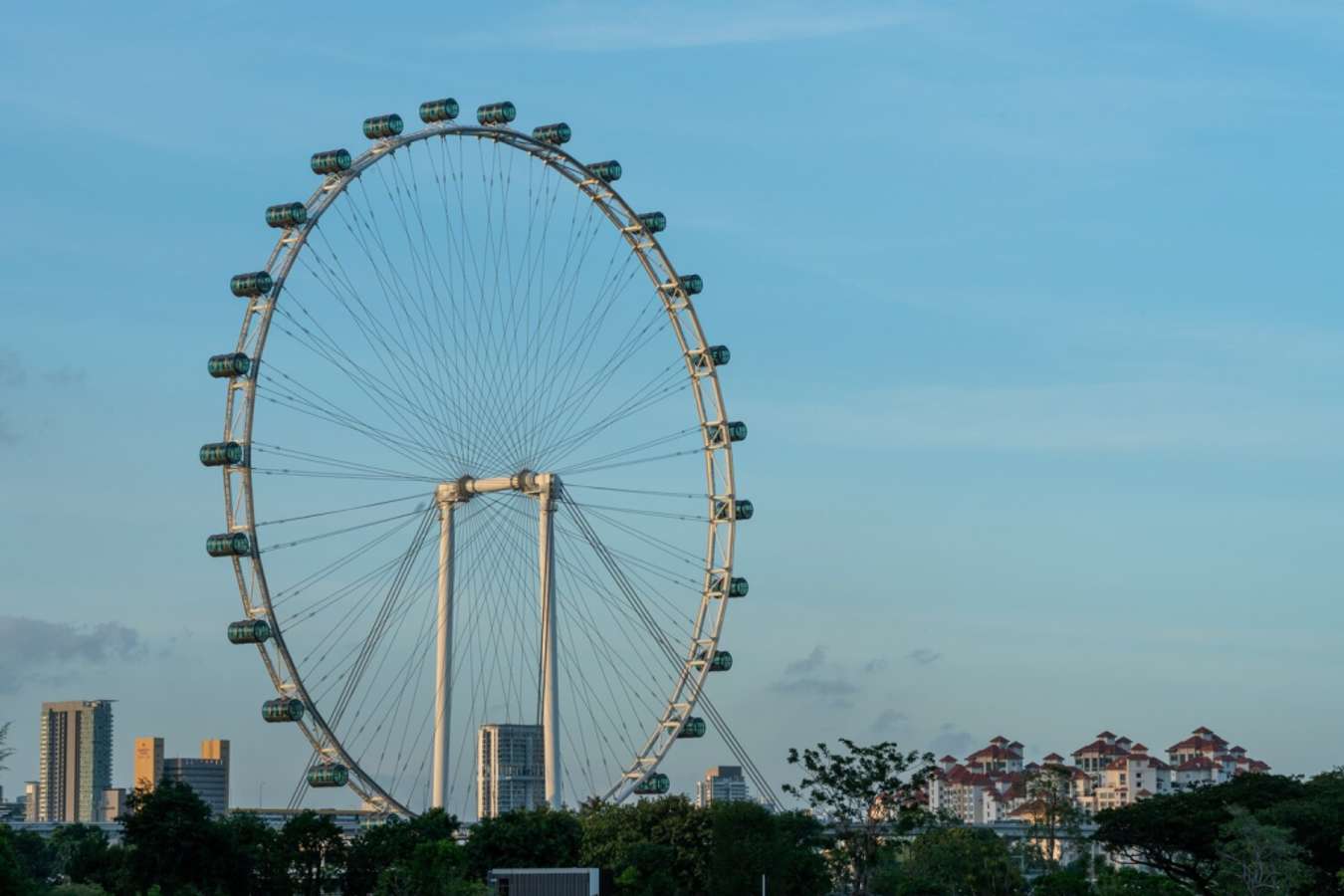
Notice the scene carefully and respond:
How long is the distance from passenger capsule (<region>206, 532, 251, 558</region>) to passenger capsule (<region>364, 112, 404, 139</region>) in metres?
13.2

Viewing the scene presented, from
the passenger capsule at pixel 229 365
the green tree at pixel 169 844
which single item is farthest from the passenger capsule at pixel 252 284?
the green tree at pixel 169 844

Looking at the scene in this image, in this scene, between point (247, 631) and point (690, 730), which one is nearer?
point (247, 631)

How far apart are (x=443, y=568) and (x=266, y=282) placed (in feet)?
40.9

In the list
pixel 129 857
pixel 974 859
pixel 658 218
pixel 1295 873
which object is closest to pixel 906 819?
pixel 974 859

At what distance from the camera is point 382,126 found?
231ft

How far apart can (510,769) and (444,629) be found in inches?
893

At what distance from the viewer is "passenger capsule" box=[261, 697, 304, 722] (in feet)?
220

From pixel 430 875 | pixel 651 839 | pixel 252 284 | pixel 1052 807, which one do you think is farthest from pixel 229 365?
pixel 1052 807

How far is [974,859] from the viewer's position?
351 feet

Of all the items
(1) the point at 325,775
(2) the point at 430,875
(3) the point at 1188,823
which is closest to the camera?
(2) the point at 430,875

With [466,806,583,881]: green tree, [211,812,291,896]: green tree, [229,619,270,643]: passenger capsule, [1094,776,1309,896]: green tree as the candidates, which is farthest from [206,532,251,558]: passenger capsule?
[1094,776,1309,896]: green tree

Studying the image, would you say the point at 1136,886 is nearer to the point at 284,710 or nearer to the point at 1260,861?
the point at 1260,861

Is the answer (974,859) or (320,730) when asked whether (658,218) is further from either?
(974,859)

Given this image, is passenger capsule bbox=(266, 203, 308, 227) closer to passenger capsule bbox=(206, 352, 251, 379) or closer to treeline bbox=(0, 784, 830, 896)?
passenger capsule bbox=(206, 352, 251, 379)
